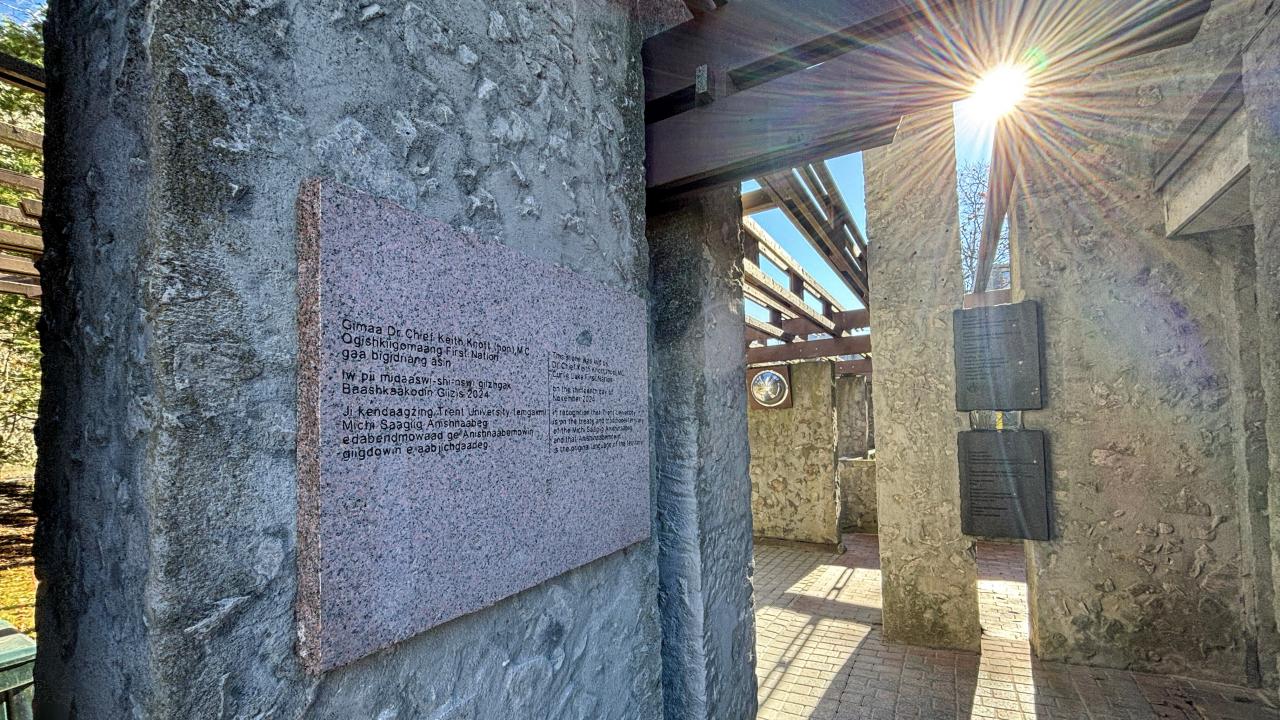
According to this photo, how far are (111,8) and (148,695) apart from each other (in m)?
1.06

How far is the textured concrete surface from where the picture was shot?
8336mm

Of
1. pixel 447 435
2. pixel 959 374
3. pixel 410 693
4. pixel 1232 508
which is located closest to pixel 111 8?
pixel 447 435

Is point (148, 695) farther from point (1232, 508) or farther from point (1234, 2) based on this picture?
point (1234, 2)

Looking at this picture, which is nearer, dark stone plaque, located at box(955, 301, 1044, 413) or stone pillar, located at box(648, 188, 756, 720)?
stone pillar, located at box(648, 188, 756, 720)

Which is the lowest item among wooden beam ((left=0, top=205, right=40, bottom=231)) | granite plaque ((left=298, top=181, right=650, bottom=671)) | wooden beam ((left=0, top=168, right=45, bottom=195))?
granite plaque ((left=298, top=181, right=650, bottom=671))

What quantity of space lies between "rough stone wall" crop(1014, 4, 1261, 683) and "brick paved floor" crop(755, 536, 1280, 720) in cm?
30

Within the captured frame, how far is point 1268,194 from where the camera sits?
6.55 ft

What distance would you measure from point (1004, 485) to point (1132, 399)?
3.37 feet

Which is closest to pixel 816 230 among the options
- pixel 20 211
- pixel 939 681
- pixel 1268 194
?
pixel 1268 194

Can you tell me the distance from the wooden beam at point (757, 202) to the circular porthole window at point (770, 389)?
3104mm

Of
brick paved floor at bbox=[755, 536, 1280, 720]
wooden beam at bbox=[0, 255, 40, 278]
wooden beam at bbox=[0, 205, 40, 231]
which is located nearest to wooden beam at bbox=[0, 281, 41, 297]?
wooden beam at bbox=[0, 255, 40, 278]

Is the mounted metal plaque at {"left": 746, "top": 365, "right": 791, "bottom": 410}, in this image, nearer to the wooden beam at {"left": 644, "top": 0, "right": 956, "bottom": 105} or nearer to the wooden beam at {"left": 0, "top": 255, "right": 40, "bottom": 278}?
the wooden beam at {"left": 644, "top": 0, "right": 956, "bottom": 105}

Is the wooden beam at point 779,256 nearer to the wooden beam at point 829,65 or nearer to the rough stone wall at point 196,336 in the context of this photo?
the wooden beam at point 829,65

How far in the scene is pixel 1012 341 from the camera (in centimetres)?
407
